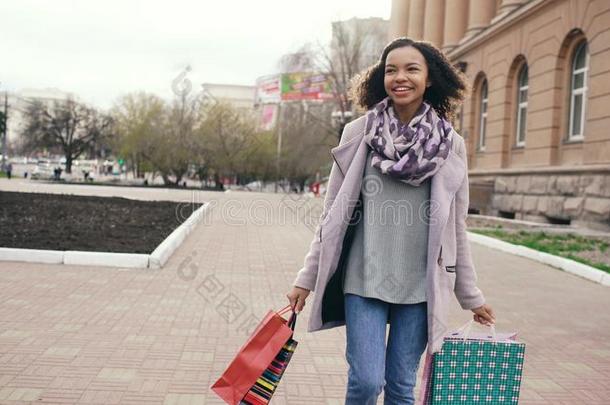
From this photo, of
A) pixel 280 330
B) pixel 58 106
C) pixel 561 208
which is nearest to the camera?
pixel 280 330

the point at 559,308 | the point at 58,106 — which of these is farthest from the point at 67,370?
the point at 58,106

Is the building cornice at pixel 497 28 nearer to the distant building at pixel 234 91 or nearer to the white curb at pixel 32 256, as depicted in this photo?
the white curb at pixel 32 256

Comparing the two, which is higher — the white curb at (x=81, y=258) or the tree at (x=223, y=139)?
the tree at (x=223, y=139)

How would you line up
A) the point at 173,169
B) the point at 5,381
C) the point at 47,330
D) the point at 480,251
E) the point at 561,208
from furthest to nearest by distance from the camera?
the point at 173,169, the point at 561,208, the point at 480,251, the point at 47,330, the point at 5,381

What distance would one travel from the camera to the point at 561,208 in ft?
54.5

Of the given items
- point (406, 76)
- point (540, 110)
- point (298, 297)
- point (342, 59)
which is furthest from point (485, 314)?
point (342, 59)

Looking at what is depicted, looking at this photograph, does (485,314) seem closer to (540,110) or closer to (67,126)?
(540,110)

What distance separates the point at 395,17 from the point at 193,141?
19.6m

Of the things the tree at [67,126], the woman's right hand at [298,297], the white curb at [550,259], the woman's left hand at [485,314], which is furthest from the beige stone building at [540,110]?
the tree at [67,126]

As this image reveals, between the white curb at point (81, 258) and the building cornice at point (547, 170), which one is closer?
the white curb at point (81, 258)

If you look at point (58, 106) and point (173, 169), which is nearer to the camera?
point (173, 169)

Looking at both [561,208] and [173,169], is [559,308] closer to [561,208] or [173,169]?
[561,208]

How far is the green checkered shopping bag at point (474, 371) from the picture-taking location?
274cm

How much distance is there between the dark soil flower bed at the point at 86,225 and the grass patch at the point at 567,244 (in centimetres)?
747
